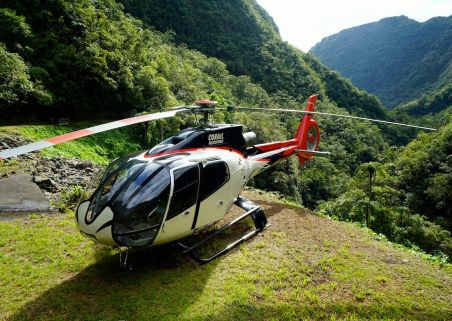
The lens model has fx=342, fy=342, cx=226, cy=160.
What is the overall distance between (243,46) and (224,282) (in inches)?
3603

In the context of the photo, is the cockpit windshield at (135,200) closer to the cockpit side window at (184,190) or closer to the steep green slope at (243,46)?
the cockpit side window at (184,190)

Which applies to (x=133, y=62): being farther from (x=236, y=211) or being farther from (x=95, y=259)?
(x=95, y=259)

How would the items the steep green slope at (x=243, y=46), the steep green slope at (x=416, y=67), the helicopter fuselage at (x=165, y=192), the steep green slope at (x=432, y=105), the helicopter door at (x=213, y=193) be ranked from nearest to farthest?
the helicopter fuselage at (x=165, y=192) → the helicopter door at (x=213, y=193) → the steep green slope at (x=243, y=46) → the steep green slope at (x=432, y=105) → the steep green slope at (x=416, y=67)

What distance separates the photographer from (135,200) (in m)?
5.59

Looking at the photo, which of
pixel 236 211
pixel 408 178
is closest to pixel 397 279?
pixel 236 211

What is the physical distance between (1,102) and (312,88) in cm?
7573

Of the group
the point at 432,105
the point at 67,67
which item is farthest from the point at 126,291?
the point at 432,105

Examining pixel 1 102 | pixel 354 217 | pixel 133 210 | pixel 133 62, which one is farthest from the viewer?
pixel 133 62

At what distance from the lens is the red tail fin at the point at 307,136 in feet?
40.3

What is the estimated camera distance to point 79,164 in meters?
13.9

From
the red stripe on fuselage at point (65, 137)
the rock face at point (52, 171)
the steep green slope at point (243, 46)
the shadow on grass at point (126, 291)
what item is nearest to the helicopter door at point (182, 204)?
the shadow on grass at point (126, 291)

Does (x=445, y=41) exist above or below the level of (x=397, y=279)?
above

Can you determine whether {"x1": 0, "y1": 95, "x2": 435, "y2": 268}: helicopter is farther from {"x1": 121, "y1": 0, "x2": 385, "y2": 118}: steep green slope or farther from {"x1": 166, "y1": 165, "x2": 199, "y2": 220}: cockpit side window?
{"x1": 121, "y1": 0, "x2": 385, "y2": 118}: steep green slope

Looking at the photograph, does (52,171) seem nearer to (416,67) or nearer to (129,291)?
(129,291)
